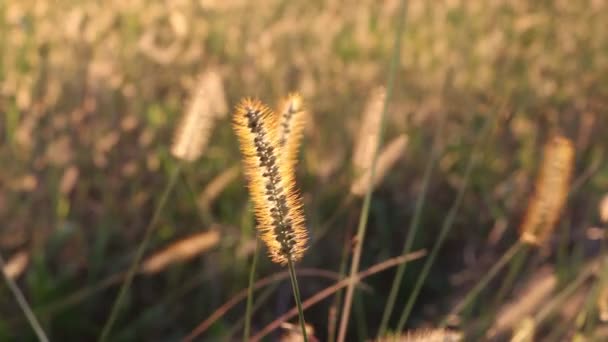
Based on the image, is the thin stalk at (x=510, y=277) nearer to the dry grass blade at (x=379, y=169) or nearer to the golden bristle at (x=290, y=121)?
the dry grass blade at (x=379, y=169)

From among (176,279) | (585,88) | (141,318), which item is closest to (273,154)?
(141,318)

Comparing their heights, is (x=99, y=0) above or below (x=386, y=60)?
above

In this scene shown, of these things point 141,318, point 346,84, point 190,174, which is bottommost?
point 141,318

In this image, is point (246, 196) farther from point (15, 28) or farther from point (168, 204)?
point (15, 28)

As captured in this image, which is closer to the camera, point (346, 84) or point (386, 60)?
point (346, 84)

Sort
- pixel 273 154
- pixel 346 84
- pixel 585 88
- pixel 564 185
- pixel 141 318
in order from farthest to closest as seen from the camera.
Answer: pixel 585 88
pixel 346 84
pixel 141 318
pixel 564 185
pixel 273 154

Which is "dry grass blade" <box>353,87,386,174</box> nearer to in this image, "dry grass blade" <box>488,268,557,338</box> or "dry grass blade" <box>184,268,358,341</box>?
"dry grass blade" <box>184,268,358,341</box>

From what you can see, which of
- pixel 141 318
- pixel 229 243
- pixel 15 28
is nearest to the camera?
pixel 141 318
